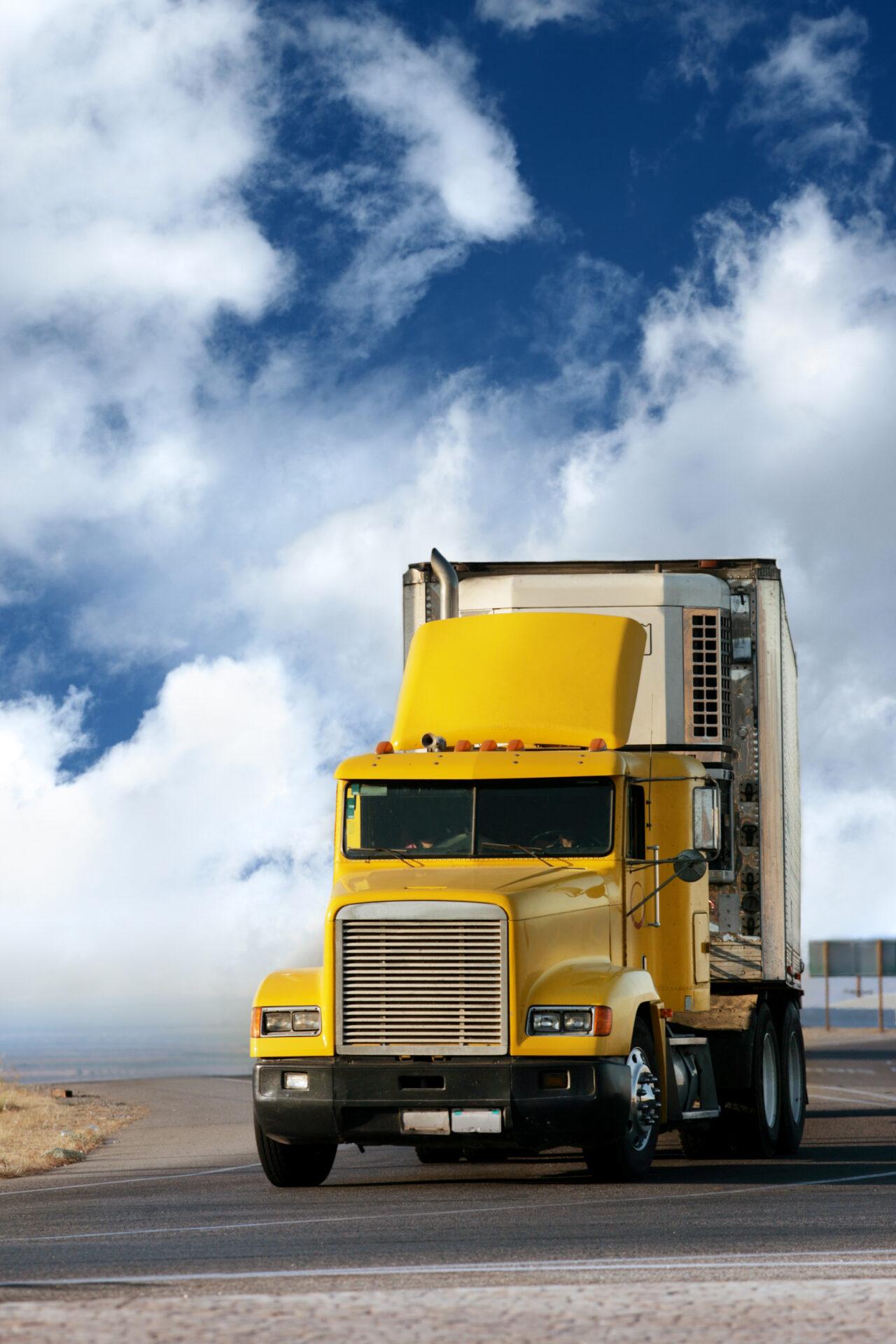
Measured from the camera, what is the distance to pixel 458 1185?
587 inches

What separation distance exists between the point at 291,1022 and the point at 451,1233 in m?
A: 3.36

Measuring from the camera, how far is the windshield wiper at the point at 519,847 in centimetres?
1526

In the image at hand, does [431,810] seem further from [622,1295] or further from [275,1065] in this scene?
[622,1295]

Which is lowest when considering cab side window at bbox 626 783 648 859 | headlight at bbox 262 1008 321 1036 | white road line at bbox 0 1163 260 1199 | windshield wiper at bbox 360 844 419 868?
white road line at bbox 0 1163 260 1199

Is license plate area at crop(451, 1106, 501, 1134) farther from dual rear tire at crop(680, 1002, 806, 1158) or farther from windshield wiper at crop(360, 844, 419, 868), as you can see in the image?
dual rear tire at crop(680, 1002, 806, 1158)

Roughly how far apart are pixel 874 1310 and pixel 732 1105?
9.89 metres

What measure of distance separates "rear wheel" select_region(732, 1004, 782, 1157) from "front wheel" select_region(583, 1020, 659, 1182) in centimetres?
270

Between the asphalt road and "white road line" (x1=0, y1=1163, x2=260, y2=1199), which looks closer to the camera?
the asphalt road

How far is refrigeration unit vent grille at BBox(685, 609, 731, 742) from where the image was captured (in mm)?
17766

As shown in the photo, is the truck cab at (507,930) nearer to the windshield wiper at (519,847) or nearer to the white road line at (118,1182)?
the windshield wiper at (519,847)

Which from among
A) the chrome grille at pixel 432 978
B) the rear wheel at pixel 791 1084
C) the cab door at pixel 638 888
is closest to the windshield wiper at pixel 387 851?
the chrome grille at pixel 432 978

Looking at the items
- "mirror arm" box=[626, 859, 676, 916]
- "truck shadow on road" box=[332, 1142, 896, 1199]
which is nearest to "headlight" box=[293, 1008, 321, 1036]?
"truck shadow on road" box=[332, 1142, 896, 1199]

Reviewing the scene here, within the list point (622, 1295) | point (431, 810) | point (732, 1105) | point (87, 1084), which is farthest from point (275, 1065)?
point (87, 1084)

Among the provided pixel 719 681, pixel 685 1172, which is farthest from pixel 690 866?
pixel 719 681
